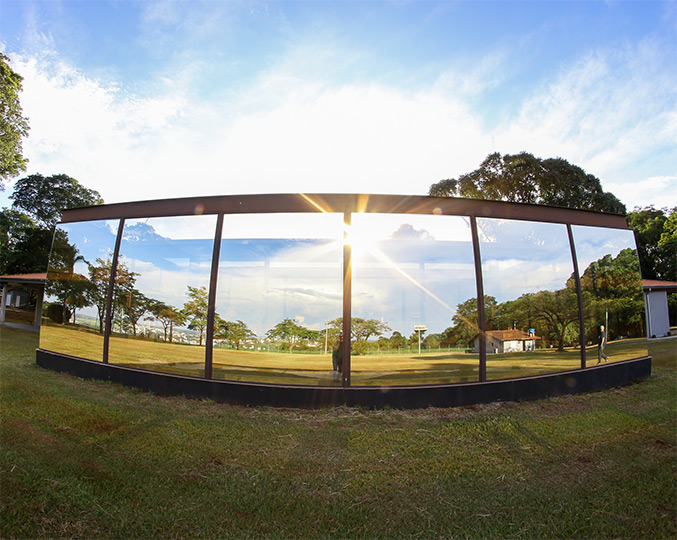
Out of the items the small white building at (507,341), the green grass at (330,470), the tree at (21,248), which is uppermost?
the tree at (21,248)

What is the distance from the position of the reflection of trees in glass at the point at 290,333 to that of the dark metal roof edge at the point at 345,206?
2070mm

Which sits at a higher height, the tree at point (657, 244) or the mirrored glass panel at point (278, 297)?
the tree at point (657, 244)

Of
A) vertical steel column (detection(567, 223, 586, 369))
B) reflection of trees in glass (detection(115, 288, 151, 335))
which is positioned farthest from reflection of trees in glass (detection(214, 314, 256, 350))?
vertical steel column (detection(567, 223, 586, 369))

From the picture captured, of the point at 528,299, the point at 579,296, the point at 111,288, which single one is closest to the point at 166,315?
the point at 111,288

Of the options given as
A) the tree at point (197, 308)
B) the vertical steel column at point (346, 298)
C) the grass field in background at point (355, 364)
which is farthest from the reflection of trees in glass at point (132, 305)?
the vertical steel column at point (346, 298)

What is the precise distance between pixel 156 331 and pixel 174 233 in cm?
219

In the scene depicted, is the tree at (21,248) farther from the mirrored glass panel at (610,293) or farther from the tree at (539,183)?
the mirrored glass panel at (610,293)

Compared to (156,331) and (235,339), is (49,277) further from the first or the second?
(235,339)

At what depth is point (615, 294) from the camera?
8297mm

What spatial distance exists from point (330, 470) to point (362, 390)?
196 cm

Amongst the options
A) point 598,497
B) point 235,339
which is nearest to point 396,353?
point 235,339

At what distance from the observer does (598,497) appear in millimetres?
3010

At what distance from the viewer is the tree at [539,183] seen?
24.2m

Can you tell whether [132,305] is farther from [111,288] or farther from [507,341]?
[507,341]
